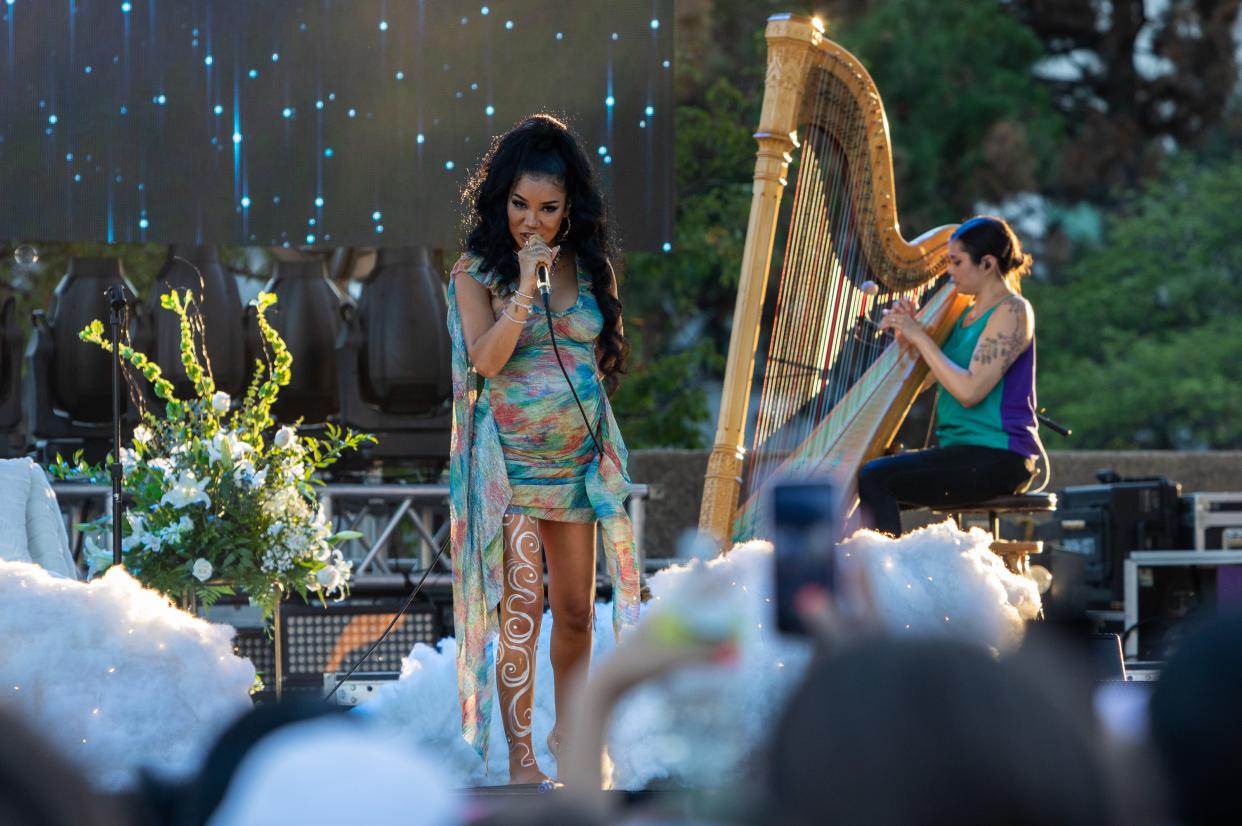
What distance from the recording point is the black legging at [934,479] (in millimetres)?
4613

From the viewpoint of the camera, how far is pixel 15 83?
6.21 meters

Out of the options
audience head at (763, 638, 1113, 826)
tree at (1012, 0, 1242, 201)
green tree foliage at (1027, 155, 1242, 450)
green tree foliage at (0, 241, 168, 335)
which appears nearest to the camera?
audience head at (763, 638, 1113, 826)

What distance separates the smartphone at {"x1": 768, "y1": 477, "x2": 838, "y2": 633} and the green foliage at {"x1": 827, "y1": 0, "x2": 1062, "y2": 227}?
41.3ft

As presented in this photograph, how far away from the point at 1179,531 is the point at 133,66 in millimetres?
4428

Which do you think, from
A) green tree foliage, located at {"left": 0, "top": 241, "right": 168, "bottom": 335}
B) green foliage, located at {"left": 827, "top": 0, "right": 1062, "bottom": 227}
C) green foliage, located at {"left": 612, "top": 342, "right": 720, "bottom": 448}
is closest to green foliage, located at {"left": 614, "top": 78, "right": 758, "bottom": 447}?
green foliage, located at {"left": 612, "top": 342, "right": 720, "bottom": 448}

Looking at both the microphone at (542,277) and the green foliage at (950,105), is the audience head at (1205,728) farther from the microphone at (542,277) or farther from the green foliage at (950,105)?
the green foliage at (950,105)

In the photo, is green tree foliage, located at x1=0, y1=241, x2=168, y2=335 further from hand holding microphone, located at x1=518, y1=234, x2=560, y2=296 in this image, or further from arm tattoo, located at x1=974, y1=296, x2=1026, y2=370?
hand holding microphone, located at x1=518, y1=234, x2=560, y2=296

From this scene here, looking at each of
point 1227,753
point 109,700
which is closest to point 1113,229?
point 109,700

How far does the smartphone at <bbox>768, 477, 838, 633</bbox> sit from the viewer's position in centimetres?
100

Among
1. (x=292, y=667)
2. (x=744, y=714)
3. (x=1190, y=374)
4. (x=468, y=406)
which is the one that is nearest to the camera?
(x=744, y=714)

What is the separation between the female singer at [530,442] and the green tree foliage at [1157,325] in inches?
393

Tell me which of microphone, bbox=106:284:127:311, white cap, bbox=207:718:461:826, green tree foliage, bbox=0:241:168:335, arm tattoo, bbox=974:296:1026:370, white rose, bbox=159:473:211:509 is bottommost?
white cap, bbox=207:718:461:826

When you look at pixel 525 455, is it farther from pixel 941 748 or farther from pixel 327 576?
pixel 941 748

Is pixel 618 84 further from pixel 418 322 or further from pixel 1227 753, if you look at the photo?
pixel 1227 753
